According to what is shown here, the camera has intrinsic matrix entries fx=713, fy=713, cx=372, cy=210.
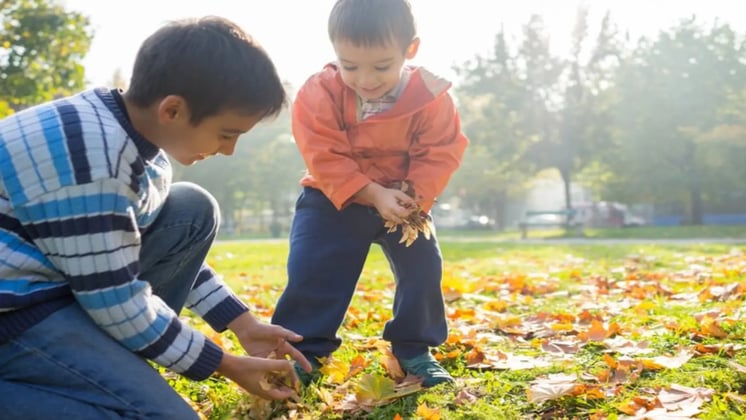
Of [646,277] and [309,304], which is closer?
[309,304]

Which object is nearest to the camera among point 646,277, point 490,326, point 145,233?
point 145,233

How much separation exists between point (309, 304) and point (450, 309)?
154 centimetres

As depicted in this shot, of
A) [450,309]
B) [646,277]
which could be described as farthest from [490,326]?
[646,277]

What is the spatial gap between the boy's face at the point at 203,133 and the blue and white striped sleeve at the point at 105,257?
20cm

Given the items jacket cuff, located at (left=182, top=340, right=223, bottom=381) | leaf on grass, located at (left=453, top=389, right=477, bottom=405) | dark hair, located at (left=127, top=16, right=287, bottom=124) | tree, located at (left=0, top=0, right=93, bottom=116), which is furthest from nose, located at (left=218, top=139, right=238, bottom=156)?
tree, located at (left=0, top=0, right=93, bottom=116)

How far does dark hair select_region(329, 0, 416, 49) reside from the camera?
8.50ft

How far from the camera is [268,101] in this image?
1.94 metres

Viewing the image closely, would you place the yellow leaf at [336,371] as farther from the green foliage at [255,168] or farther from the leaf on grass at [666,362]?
the green foliage at [255,168]

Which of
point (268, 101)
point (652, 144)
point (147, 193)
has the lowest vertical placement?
point (147, 193)

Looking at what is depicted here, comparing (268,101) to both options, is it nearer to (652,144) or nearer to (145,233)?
(145,233)

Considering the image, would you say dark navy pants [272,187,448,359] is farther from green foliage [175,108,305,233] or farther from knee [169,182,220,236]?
green foliage [175,108,305,233]

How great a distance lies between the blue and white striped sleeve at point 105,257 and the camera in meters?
1.70

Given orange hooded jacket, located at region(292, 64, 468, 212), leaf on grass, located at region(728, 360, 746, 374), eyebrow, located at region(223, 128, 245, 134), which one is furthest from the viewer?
orange hooded jacket, located at region(292, 64, 468, 212)

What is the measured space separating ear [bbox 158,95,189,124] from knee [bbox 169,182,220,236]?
0.46 m
